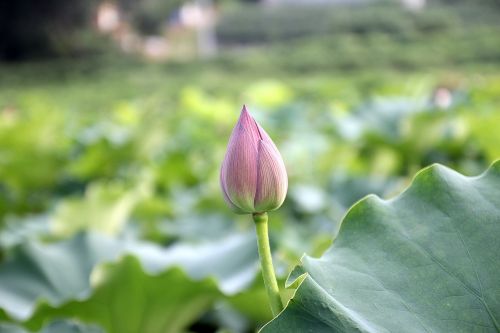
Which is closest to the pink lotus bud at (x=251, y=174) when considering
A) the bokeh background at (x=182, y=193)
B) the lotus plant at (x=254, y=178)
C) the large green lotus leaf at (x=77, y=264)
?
the lotus plant at (x=254, y=178)

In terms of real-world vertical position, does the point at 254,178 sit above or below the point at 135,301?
above

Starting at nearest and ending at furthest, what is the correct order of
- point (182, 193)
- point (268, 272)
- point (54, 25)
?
point (268, 272) → point (182, 193) → point (54, 25)

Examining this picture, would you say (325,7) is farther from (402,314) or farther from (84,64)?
(402,314)

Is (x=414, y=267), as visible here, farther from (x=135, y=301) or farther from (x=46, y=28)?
(x=46, y=28)

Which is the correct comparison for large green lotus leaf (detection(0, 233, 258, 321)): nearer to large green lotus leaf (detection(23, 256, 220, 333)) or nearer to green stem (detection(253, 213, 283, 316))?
large green lotus leaf (detection(23, 256, 220, 333))

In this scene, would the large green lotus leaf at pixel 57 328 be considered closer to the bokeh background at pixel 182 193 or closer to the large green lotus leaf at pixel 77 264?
the bokeh background at pixel 182 193

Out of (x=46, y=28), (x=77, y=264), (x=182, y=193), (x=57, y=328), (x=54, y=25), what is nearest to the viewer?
(x=57, y=328)

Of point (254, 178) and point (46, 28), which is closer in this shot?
point (254, 178)

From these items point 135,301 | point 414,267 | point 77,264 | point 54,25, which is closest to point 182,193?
point 77,264
